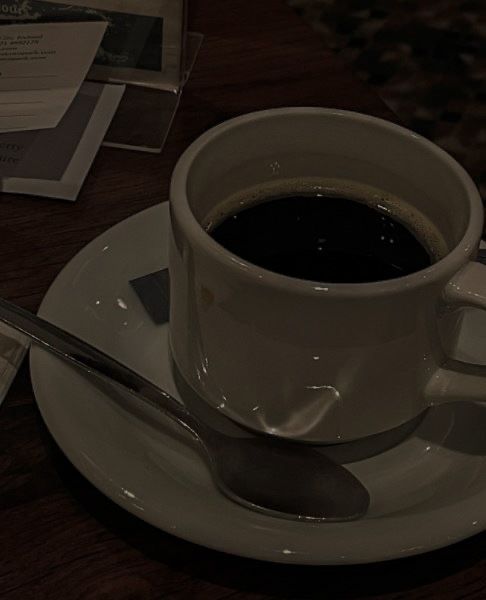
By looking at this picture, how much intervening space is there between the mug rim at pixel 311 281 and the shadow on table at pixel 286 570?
133mm

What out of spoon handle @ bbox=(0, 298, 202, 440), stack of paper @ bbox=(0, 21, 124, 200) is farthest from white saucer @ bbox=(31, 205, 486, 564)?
stack of paper @ bbox=(0, 21, 124, 200)

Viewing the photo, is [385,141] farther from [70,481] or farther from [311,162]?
[70,481]

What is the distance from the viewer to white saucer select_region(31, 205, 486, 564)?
0.39m

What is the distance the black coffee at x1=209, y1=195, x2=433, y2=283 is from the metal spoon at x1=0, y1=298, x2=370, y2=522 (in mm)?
89

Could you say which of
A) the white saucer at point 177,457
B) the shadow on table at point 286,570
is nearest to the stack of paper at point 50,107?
the white saucer at point 177,457

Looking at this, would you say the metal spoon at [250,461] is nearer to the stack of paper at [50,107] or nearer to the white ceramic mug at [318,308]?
the white ceramic mug at [318,308]

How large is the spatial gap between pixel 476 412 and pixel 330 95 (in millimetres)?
375

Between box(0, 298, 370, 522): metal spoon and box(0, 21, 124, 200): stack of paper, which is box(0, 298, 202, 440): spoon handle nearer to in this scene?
box(0, 298, 370, 522): metal spoon

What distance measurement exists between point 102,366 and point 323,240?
0.14m

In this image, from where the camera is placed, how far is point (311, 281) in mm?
391

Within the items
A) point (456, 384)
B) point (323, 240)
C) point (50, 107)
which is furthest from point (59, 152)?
point (456, 384)

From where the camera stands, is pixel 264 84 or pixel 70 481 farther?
pixel 264 84

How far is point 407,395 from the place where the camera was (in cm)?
44

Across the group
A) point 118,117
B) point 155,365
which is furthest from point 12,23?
point 155,365
